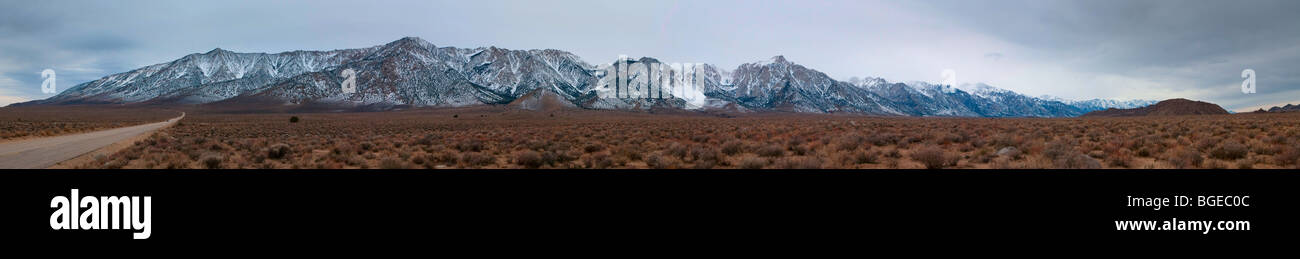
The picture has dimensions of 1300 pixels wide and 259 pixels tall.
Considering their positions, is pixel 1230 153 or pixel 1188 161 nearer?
pixel 1188 161

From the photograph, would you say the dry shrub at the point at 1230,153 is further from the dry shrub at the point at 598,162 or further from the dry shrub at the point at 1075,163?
the dry shrub at the point at 598,162

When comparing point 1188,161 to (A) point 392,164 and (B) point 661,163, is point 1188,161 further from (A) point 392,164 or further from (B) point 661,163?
(A) point 392,164

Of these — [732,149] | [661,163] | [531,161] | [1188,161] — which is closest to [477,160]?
[531,161]

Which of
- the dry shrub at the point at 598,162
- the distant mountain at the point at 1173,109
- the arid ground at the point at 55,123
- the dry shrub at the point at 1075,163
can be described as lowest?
the dry shrub at the point at 598,162

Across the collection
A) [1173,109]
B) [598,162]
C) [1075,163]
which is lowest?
[598,162]

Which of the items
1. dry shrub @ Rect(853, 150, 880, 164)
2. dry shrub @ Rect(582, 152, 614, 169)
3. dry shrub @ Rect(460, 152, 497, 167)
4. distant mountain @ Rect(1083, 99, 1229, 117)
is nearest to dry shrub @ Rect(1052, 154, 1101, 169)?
dry shrub @ Rect(853, 150, 880, 164)

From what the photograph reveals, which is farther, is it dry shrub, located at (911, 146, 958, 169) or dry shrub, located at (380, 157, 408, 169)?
dry shrub, located at (380, 157, 408, 169)

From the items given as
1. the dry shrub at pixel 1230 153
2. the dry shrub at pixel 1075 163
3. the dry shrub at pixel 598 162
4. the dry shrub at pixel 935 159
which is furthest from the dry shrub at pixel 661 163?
the dry shrub at pixel 1230 153

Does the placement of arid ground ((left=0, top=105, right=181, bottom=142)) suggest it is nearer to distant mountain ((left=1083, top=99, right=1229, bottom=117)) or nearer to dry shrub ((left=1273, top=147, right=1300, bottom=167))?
dry shrub ((left=1273, top=147, right=1300, bottom=167))

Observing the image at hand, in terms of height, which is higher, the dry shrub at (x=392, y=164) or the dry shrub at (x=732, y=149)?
the dry shrub at (x=732, y=149)

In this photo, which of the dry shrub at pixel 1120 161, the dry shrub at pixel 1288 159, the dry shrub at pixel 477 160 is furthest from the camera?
the dry shrub at pixel 477 160
